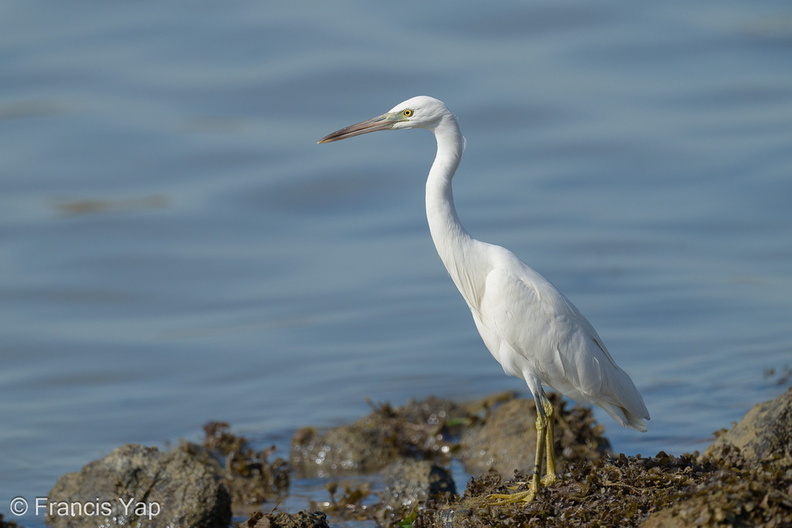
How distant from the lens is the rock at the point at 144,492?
752 centimetres

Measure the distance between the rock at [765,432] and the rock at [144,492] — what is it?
3.61 metres

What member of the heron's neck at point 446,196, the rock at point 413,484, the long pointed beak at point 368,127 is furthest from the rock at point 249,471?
the long pointed beak at point 368,127

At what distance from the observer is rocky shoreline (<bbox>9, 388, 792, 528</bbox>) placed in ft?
17.2

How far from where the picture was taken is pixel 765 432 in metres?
7.12

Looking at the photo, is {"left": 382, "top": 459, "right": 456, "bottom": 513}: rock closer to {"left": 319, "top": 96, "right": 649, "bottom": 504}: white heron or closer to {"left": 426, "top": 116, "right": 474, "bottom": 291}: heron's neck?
{"left": 319, "top": 96, "right": 649, "bottom": 504}: white heron

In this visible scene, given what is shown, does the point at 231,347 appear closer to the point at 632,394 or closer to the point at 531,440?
the point at 531,440

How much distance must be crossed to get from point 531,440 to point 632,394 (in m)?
2.06

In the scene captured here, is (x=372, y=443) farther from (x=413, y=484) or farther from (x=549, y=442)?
(x=549, y=442)

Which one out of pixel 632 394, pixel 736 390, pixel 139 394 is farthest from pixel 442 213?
pixel 139 394

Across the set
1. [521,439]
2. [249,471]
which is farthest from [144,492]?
[521,439]

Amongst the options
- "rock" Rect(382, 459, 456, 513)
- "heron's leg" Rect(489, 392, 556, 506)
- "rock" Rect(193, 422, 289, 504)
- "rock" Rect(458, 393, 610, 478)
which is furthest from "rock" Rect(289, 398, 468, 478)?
"heron's leg" Rect(489, 392, 556, 506)

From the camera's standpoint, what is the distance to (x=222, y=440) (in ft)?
33.6

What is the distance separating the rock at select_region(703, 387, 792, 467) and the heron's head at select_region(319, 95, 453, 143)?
115 inches

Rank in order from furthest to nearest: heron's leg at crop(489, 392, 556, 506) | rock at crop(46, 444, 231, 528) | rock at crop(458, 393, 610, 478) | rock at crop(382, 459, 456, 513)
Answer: rock at crop(458, 393, 610, 478) < rock at crop(382, 459, 456, 513) < rock at crop(46, 444, 231, 528) < heron's leg at crop(489, 392, 556, 506)
